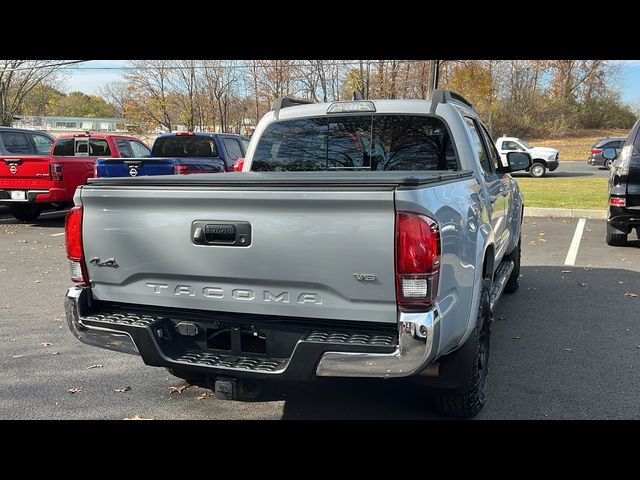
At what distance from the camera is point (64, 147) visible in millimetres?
14180

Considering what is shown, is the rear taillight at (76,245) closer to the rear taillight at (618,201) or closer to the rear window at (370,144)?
the rear window at (370,144)

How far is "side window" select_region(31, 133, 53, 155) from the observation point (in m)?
14.0

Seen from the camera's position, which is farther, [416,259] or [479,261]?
[479,261]

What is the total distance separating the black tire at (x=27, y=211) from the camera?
1336cm

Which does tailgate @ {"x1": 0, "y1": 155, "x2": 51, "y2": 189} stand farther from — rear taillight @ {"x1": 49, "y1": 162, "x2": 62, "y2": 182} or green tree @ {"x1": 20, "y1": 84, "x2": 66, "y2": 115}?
green tree @ {"x1": 20, "y1": 84, "x2": 66, "y2": 115}

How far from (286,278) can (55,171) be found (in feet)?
34.9

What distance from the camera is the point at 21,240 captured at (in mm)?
11039

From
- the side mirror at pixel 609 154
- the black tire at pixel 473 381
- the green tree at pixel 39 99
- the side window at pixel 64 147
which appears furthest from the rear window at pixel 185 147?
the green tree at pixel 39 99

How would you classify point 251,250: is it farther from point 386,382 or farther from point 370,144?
point 370,144

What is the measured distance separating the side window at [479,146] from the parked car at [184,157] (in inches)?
275

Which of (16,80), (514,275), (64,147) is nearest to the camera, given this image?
(514,275)

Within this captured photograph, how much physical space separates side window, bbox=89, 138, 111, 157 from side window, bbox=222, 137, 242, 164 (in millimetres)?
3254

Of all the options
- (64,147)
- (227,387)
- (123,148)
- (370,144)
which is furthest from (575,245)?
(64,147)

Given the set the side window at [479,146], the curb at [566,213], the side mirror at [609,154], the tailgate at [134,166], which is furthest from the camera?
the curb at [566,213]
